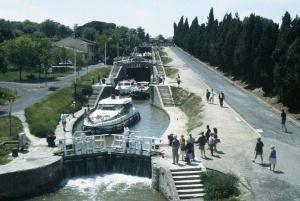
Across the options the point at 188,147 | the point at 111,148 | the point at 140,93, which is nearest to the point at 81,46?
the point at 140,93

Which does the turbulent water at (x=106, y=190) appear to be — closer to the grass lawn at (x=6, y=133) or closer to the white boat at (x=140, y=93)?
the grass lawn at (x=6, y=133)

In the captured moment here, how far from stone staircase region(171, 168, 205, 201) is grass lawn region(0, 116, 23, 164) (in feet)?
35.8

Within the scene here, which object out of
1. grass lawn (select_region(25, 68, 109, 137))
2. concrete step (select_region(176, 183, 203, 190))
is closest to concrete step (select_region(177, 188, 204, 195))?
concrete step (select_region(176, 183, 203, 190))

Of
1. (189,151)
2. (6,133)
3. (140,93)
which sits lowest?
(6,133)

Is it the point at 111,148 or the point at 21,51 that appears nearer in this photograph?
the point at 111,148

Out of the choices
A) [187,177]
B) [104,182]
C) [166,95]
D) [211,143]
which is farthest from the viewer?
[166,95]

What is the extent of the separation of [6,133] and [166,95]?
30183 millimetres

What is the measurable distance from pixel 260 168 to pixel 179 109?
29106 millimetres

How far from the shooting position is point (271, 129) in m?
39.8

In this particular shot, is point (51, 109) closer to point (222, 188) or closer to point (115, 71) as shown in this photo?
point (222, 188)

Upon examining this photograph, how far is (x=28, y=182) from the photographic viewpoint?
29234mm

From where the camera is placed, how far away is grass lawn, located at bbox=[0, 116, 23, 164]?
104 ft

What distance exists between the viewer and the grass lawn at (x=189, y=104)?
44781 mm

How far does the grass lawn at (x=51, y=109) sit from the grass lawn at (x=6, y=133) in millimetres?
1057
